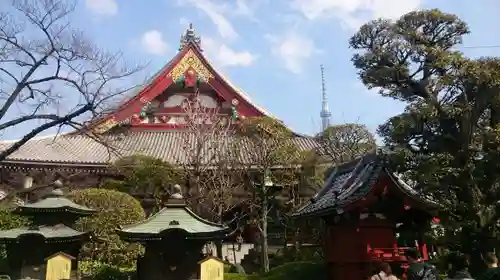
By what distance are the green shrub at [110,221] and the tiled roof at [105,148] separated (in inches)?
153

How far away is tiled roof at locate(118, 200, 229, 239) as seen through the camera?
47.1 ft

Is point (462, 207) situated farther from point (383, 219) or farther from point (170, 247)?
point (170, 247)

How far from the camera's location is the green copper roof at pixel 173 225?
14.4 meters

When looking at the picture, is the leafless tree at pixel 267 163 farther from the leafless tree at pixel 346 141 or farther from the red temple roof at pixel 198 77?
the red temple roof at pixel 198 77

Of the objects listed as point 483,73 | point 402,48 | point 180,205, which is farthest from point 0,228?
point 483,73

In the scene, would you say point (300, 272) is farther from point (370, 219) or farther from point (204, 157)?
point (204, 157)

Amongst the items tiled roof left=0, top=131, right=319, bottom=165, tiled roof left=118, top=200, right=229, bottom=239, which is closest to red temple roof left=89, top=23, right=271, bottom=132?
tiled roof left=0, top=131, right=319, bottom=165

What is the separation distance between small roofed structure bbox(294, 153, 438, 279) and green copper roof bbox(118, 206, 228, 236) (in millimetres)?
3420

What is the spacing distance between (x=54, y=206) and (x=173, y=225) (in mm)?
4915

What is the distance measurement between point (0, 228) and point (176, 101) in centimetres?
1490

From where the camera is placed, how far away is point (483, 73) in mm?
11680

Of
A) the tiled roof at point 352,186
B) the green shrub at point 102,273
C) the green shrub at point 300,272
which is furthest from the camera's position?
the green shrub at point 102,273

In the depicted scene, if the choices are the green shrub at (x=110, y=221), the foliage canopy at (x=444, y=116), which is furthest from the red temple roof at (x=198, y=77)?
the foliage canopy at (x=444, y=116)

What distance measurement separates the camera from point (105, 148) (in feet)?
91.0
